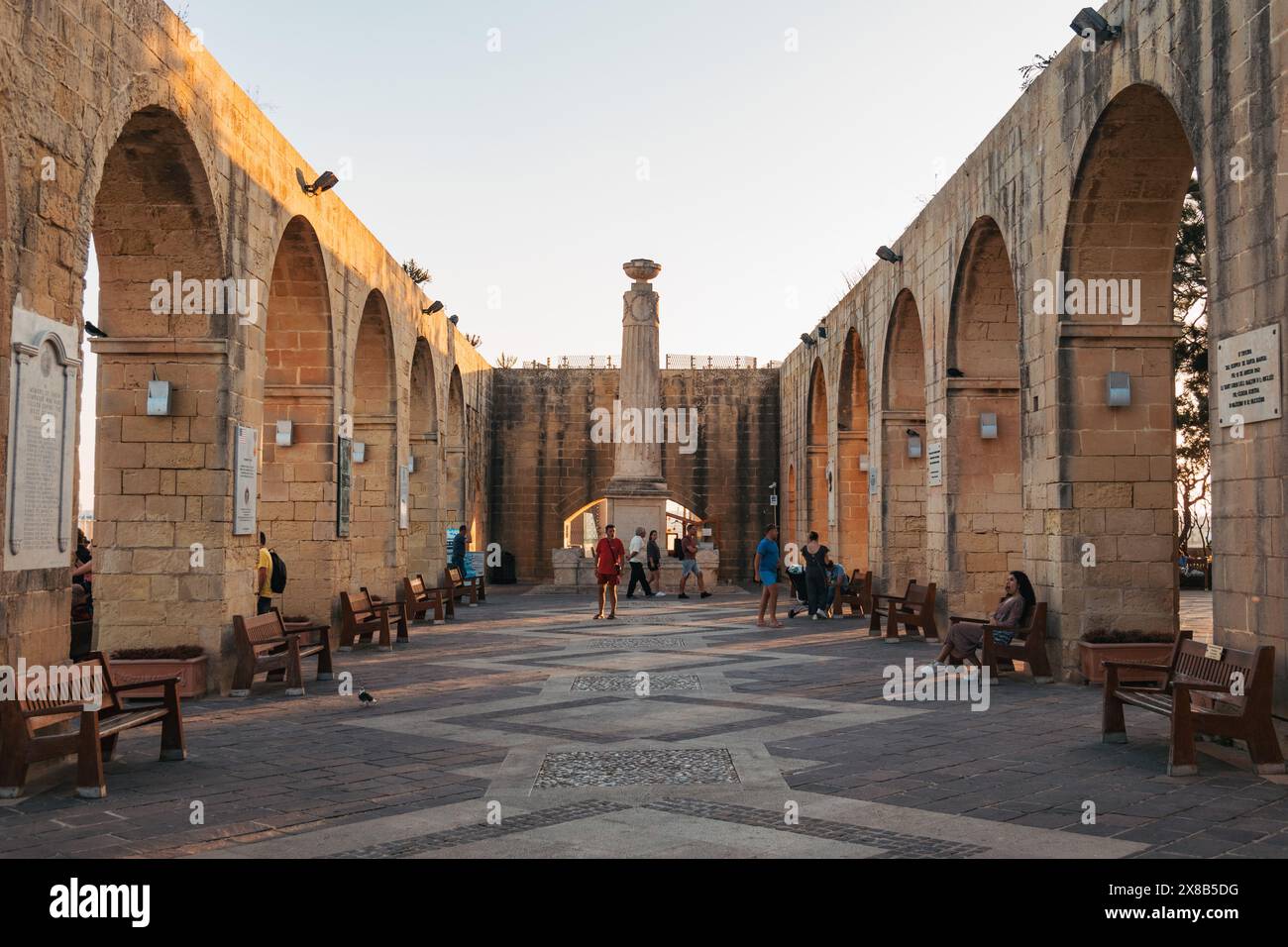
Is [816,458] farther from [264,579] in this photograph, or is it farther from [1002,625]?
[264,579]

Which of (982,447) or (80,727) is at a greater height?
(982,447)

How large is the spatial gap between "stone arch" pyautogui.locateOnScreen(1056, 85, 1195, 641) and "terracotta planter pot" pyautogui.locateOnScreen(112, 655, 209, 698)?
23.4 feet

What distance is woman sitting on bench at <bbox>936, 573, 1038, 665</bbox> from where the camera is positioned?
33.1 feet

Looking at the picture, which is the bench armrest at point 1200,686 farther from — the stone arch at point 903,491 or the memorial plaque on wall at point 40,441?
the stone arch at point 903,491

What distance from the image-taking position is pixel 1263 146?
254 inches

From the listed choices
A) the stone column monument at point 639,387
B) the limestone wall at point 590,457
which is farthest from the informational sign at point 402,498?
the limestone wall at point 590,457

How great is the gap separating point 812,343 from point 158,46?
648 inches

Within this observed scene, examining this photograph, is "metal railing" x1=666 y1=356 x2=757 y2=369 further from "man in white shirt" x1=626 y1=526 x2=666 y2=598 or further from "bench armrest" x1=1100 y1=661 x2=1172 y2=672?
"bench armrest" x1=1100 y1=661 x2=1172 y2=672

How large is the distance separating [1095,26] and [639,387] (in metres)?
15.7

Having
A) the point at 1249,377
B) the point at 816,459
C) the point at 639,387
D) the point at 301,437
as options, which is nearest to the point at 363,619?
the point at 301,437

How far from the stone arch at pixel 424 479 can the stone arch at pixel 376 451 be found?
2982mm

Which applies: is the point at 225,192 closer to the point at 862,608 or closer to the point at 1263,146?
the point at 1263,146

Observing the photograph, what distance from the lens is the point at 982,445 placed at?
13.2 meters
